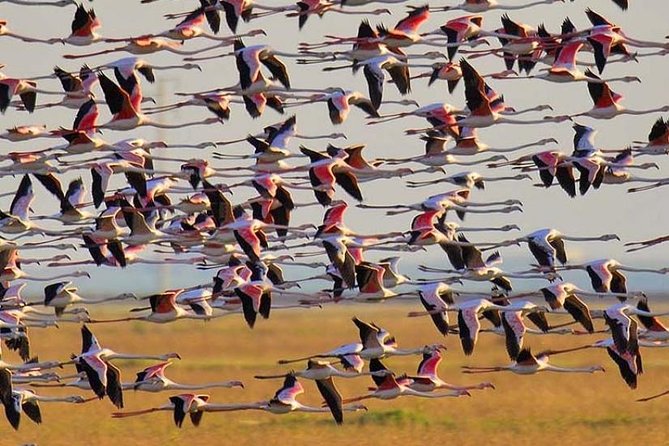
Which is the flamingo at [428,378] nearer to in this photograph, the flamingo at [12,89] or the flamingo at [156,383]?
the flamingo at [156,383]

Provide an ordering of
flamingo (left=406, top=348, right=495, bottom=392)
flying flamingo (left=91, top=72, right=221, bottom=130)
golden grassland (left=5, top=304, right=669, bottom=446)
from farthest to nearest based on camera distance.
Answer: golden grassland (left=5, top=304, right=669, bottom=446)
flamingo (left=406, top=348, right=495, bottom=392)
flying flamingo (left=91, top=72, right=221, bottom=130)

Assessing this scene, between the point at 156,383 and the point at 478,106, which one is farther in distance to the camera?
the point at 156,383

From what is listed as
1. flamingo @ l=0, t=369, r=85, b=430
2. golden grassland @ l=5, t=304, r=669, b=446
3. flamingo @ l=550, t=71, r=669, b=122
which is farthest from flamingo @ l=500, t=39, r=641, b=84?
golden grassland @ l=5, t=304, r=669, b=446

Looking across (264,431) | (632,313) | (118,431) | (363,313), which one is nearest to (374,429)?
(264,431)

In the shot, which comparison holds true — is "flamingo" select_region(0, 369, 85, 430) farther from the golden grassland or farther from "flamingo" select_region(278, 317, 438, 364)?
the golden grassland

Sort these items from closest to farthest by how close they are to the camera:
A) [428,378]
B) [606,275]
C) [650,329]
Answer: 1. [606,275]
2. [650,329]
3. [428,378]

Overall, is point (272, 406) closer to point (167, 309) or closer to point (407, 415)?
point (167, 309)

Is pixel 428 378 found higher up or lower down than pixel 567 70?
lower down

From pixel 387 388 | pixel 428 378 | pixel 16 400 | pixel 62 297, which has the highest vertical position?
pixel 62 297

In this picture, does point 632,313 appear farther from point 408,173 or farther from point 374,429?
point 374,429

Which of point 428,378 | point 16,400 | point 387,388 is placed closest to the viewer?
point 16,400

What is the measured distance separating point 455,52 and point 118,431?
382 inches

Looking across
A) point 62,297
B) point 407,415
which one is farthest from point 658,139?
point 407,415

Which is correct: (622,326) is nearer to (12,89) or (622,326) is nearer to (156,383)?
(156,383)
